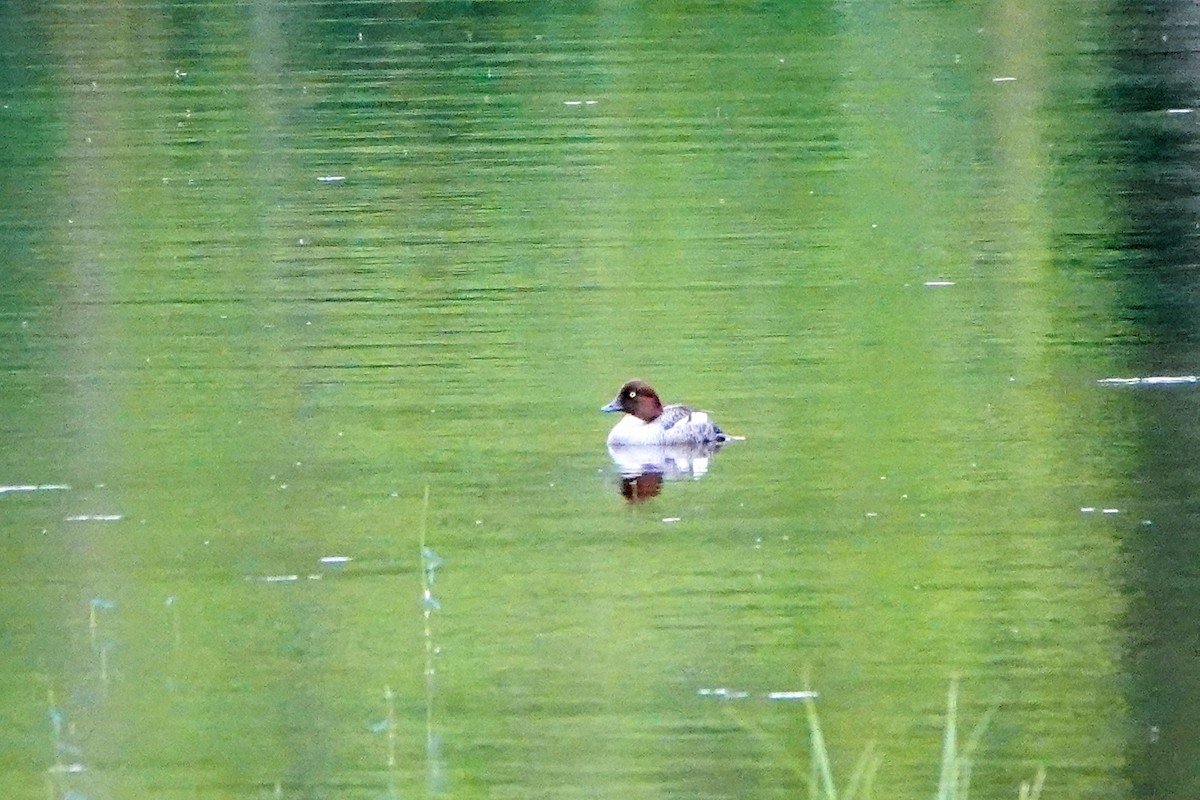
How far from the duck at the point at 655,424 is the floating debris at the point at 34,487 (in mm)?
2091

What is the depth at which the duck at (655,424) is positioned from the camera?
11062 millimetres

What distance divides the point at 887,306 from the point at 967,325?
0.62 meters

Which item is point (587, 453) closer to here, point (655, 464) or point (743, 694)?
point (655, 464)

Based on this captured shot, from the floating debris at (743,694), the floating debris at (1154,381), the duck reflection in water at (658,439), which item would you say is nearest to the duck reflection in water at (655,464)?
the duck reflection in water at (658,439)

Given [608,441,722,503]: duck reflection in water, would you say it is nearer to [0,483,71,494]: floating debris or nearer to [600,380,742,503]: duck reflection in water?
[600,380,742,503]: duck reflection in water

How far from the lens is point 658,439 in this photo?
1112 cm

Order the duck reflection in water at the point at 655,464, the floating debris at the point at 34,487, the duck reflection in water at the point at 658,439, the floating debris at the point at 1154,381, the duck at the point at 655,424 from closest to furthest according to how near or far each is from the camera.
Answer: the floating debris at the point at 34,487 → the duck reflection in water at the point at 655,464 → the duck reflection in water at the point at 658,439 → the duck at the point at 655,424 → the floating debris at the point at 1154,381

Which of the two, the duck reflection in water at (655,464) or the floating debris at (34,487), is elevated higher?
the floating debris at (34,487)

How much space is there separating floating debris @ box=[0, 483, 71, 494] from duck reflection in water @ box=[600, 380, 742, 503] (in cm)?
201

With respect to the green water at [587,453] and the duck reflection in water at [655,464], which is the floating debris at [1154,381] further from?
the duck reflection in water at [655,464]

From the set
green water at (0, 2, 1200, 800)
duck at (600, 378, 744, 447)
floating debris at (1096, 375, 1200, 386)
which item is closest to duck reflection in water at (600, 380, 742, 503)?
duck at (600, 378, 744, 447)

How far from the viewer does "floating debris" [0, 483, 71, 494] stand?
1044cm

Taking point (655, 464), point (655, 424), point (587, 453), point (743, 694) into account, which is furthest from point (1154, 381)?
point (743, 694)

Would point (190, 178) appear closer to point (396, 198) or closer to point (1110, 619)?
point (396, 198)
